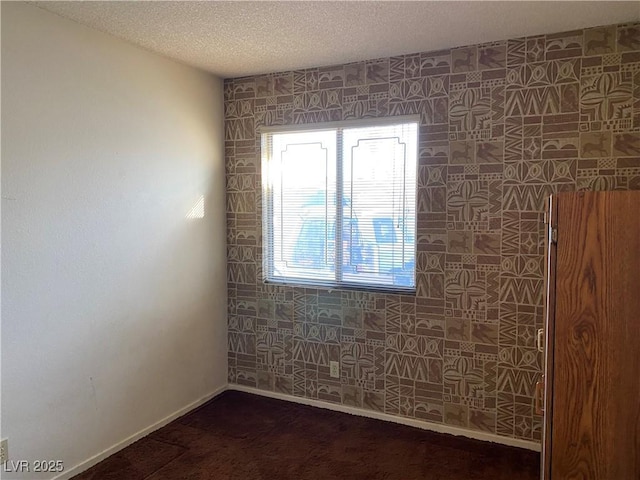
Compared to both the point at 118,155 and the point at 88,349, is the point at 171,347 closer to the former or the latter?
the point at 88,349

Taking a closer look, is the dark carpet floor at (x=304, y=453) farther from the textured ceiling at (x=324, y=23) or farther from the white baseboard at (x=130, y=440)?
the textured ceiling at (x=324, y=23)

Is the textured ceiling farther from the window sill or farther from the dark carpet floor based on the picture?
the dark carpet floor

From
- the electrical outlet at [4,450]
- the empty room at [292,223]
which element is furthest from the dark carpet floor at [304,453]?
the electrical outlet at [4,450]

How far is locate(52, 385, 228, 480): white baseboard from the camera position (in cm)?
244

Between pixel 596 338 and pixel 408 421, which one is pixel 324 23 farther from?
pixel 408 421

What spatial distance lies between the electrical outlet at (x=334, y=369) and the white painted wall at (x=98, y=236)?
94 centimetres

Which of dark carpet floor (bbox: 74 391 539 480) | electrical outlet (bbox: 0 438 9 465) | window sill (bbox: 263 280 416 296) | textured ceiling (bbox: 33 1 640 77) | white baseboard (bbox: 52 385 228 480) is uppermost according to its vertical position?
textured ceiling (bbox: 33 1 640 77)

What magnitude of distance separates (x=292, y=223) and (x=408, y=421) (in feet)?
5.16

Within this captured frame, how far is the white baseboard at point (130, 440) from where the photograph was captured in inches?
96.1

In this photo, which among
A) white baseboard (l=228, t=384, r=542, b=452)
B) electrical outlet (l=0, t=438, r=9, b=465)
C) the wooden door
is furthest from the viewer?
white baseboard (l=228, t=384, r=542, b=452)

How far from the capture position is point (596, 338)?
1391mm

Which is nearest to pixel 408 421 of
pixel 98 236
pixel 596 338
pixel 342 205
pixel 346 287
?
pixel 346 287

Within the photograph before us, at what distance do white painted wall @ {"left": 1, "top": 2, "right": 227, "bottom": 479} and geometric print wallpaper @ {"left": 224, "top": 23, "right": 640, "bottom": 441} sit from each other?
605 millimetres

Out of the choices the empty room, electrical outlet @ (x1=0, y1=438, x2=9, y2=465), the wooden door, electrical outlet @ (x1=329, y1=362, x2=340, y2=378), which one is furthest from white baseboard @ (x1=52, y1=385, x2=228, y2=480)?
the wooden door
